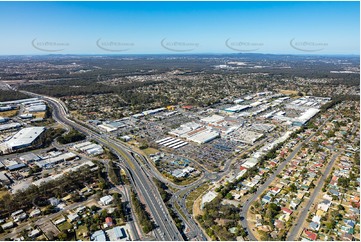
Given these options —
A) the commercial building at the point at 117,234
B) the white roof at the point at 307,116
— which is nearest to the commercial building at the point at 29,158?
the commercial building at the point at 117,234

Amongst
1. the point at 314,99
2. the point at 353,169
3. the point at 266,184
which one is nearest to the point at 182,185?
the point at 266,184

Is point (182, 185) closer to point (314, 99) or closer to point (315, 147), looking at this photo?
point (315, 147)

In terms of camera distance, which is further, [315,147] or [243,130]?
[243,130]

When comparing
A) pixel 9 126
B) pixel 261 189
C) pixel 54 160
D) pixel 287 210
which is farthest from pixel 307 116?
pixel 9 126

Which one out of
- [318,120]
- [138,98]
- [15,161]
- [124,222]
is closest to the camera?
[124,222]

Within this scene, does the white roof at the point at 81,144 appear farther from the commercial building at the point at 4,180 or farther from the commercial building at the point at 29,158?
the commercial building at the point at 4,180

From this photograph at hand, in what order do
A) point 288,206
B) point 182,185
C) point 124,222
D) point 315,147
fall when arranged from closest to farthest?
1. point 124,222
2. point 288,206
3. point 182,185
4. point 315,147
